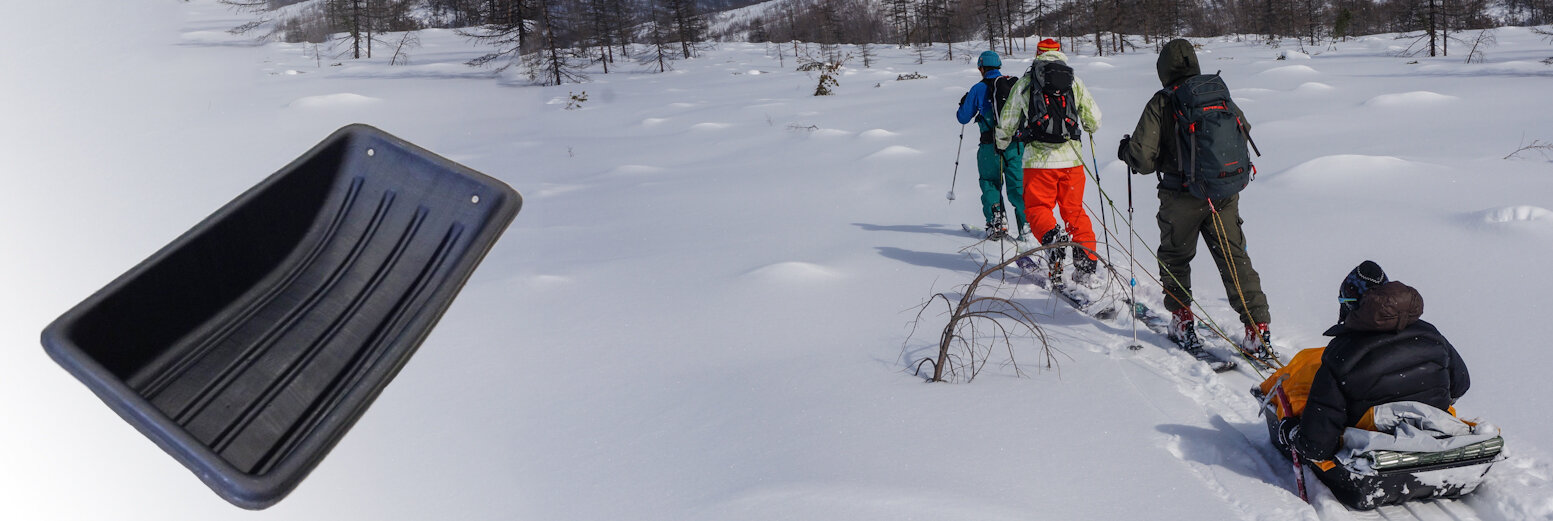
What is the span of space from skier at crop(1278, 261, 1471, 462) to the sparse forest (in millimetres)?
11943

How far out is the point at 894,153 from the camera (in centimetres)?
1005

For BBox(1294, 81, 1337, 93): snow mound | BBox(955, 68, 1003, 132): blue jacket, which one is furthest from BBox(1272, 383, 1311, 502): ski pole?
BBox(1294, 81, 1337, 93): snow mound

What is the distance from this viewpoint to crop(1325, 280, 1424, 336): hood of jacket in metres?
2.44

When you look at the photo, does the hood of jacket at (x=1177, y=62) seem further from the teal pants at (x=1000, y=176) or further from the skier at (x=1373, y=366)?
the teal pants at (x=1000, y=176)

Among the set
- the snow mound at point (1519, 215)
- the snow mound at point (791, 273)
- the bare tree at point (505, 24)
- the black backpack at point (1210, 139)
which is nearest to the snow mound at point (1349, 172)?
the snow mound at point (1519, 215)

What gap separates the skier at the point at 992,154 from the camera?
5558 mm

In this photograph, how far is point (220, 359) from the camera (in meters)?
2.73

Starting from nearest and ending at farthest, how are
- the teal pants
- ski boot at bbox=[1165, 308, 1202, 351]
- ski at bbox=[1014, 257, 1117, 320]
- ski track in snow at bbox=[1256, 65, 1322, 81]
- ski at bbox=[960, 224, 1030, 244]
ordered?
ski boot at bbox=[1165, 308, 1202, 351], ski at bbox=[1014, 257, 1117, 320], the teal pants, ski at bbox=[960, 224, 1030, 244], ski track in snow at bbox=[1256, 65, 1322, 81]

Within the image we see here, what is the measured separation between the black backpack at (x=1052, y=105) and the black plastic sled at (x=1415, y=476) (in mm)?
2705

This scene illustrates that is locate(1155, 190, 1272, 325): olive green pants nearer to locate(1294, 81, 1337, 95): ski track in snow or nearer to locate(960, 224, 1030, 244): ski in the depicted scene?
locate(960, 224, 1030, 244): ski

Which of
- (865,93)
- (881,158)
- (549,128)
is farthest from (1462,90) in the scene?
(549,128)

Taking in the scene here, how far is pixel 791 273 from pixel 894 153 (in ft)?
17.8

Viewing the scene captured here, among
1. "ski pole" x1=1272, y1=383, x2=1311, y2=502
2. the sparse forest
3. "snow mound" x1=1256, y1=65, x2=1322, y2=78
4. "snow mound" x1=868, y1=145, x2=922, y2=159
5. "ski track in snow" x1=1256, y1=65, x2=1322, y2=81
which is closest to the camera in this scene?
"ski pole" x1=1272, y1=383, x2=1311, y2=502

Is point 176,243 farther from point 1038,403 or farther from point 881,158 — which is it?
point 881,158
